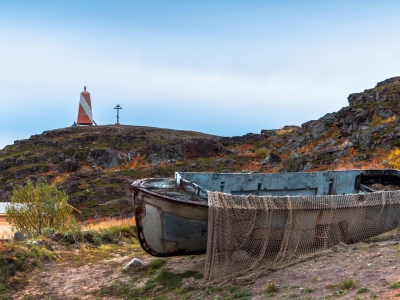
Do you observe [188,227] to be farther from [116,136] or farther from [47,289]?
[116,136]

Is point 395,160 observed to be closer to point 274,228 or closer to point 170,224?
point 274,228

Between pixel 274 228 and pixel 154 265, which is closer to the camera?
pixel 274 228

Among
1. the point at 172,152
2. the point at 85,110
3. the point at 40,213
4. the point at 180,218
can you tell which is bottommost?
the point at 40,213

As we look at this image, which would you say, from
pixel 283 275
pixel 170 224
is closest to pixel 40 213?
pixel 170 224

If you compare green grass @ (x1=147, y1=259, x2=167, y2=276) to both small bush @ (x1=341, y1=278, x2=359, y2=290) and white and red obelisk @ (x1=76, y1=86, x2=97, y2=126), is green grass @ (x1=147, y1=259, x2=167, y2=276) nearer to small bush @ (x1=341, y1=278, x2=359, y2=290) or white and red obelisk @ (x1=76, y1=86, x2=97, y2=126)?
small bush @ (x1=341, y1=278, x2=359, y2=290)

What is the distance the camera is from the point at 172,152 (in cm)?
6097

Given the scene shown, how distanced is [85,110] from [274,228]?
69426 millimetres

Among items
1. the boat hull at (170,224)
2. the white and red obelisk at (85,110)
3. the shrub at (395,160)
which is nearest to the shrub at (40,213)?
the boat hull at (170,224)

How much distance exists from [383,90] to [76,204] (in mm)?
28049

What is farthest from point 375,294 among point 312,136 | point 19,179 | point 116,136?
point 116,136

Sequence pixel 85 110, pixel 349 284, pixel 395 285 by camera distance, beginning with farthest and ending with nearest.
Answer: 1. pixel 85 110
2. pixel 349 284
3. pixel 395 285

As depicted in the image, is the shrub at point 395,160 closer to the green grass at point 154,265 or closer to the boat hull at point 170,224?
the green grass at point 154,265

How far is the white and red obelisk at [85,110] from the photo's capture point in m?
70.2

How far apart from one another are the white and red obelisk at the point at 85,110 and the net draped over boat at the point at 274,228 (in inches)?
2533
